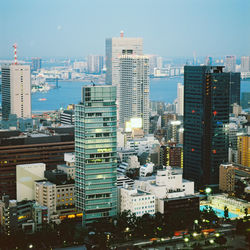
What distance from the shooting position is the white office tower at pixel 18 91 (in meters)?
16.7

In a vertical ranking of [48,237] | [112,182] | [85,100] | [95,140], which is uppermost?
[85,100]

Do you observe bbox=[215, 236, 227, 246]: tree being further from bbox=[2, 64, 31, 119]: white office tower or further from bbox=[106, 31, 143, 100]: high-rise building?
bbox=[106, 31, 143, 100]: high-rise building

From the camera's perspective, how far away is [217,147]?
1117 centimetres

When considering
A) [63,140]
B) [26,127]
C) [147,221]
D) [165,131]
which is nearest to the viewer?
[147,221]

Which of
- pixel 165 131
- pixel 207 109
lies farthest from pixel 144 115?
pixel 207 109

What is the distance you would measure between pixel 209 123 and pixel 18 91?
7.26m

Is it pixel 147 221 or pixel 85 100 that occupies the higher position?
pixel 85 100

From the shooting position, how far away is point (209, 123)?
1120 cm

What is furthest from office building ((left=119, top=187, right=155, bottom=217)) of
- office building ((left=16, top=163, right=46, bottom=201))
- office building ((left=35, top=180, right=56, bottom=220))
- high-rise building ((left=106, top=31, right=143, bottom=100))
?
high-rise building ((left=106, top=31, right=143, bottom=100))

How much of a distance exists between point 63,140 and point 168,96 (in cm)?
1057

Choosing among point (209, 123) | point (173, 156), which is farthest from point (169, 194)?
point (173, 156)

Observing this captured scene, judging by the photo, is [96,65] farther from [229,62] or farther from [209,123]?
[209,123]

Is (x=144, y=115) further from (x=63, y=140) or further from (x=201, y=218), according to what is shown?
(x=201, y=218)

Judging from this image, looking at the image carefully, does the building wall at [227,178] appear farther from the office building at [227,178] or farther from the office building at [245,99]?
the office building at [245,99]
